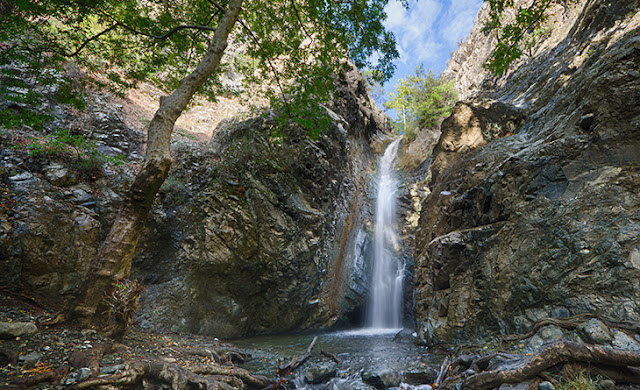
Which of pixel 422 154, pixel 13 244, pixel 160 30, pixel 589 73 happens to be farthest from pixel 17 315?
pixel 422 154

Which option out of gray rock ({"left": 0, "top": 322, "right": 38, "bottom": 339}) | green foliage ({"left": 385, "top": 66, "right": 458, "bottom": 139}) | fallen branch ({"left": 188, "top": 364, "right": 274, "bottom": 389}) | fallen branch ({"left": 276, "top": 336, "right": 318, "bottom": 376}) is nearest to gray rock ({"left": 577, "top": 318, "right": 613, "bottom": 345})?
fallen branch ({"left": 188, "top": 364, "right": 274, "bottom": 389})

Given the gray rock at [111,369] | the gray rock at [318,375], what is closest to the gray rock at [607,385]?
the gray rock at [318,375]

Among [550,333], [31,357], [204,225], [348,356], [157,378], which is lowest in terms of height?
[348,356]

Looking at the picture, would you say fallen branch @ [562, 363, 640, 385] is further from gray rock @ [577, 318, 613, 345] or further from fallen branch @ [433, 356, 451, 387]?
fallen branch @ [433, 356, 451, 387]

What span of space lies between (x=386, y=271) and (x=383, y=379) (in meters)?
10.3

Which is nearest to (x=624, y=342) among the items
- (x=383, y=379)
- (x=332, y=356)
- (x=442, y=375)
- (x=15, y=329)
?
(x=442, y=375)

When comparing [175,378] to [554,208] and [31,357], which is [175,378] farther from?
[554,208]

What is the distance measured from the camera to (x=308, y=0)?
763 cm

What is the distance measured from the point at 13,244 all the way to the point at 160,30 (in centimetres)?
589

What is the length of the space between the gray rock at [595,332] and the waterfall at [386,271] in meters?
10.4

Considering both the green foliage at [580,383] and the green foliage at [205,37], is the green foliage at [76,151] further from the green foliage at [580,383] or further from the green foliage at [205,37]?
the green foliage at [580,383]

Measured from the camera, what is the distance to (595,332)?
4387mm

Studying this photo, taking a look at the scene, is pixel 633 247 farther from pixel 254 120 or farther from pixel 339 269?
pixel 254 120

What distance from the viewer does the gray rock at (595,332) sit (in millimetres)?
4227
